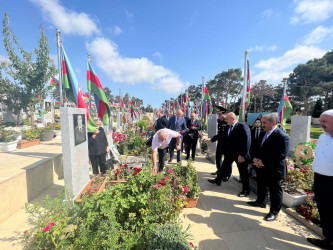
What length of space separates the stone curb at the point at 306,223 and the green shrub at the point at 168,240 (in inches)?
91.1

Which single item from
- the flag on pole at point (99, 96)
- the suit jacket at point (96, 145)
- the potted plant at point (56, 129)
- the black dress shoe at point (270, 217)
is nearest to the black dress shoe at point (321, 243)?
the black dress shoe at point (270, 217)

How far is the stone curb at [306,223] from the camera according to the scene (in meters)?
2.41

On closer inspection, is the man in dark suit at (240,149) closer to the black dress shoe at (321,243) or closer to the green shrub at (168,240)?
the black dress shoe at (321,243)

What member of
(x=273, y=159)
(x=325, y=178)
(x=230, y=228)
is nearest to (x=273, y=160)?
(x=273, y=159)

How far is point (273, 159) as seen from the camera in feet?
8.55

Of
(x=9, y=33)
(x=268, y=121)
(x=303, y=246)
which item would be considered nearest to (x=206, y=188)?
(x=303, y=246)

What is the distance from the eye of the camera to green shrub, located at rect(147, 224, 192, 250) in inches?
59.1

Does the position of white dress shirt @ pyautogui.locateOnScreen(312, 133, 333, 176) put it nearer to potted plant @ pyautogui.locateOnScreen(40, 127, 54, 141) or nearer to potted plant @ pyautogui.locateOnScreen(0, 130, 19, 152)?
potted plant @ pyautogui.locateOnScreen(0, 130, 19, 152)

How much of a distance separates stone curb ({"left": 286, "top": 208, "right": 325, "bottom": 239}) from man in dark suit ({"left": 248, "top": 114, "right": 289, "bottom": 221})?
366mm

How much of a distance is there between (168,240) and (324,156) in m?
2.31

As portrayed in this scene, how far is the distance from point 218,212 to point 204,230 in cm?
61

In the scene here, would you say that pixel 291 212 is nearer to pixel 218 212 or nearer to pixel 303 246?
pixel 303 246

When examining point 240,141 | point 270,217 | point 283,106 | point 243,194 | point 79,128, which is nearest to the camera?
point 270,217

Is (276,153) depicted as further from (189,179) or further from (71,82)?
(71,82)
